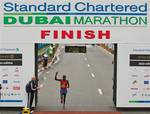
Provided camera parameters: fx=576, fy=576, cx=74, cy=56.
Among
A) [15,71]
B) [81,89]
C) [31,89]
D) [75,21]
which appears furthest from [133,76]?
[81,89]

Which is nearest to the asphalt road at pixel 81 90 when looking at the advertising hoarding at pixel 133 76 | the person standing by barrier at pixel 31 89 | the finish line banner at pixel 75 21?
Result: the advertising hoarding at pixel 133 76

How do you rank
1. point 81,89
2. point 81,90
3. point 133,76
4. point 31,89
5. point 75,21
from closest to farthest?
point 31,89
point 75,21
point 133,76
point 81,90
point 81,89

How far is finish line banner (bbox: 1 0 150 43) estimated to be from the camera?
86.9ft

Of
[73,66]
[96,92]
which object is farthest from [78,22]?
[73,66]

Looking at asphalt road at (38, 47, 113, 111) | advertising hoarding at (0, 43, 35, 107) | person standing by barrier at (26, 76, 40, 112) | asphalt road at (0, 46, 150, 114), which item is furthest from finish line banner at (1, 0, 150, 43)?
Answer: asphalt road at (38, 47, 113, 111)

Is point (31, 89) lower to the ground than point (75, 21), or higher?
lower

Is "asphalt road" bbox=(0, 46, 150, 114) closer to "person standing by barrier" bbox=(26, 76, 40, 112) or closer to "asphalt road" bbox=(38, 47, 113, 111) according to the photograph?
"asphalt road" bbox=(38, 47, 113, 111)

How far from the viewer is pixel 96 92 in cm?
3400

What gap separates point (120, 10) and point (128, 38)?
4.41 feet

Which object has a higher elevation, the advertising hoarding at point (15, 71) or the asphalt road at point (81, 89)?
the advertising hoarding at point (15, 71)

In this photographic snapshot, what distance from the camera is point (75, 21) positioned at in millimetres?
26578

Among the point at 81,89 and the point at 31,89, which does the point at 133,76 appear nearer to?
the point at 31,89

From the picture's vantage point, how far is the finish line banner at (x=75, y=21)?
86.9 ft

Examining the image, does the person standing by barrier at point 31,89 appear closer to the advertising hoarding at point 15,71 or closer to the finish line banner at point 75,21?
the advertising hoarding at point 15,71
